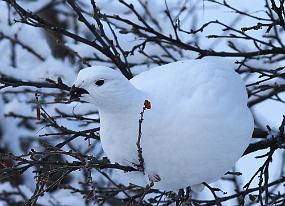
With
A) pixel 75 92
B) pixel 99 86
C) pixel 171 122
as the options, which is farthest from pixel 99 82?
pixel 171 122

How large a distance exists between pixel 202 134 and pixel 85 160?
65 centimetres

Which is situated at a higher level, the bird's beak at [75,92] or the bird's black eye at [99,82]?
the bird's black eye at [99,82]

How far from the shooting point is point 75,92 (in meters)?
2.83

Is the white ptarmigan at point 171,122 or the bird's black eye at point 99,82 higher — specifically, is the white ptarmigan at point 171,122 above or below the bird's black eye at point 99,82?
below

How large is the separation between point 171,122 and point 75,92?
47 cm

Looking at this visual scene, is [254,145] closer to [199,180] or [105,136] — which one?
[199,180]

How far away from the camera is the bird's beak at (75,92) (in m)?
2.81

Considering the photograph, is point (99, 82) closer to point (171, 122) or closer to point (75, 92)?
point (75, 92)

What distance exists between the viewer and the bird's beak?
281 centimetres

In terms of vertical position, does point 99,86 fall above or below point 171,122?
above

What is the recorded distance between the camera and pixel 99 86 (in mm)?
2850

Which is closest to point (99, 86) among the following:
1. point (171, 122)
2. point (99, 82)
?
point (99, 82)

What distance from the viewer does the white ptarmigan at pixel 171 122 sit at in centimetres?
288

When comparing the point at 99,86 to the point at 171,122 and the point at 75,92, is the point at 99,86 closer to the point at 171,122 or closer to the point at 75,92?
the point at 75,92
